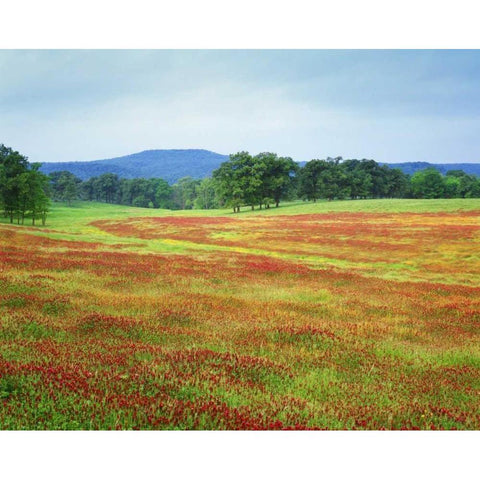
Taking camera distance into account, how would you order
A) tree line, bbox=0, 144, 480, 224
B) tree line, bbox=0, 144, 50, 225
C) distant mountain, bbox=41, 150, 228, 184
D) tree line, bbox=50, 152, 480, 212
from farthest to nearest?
1. distant mountain, bbox=41, 150, 228, 184
2. tree line, bbox=50, 152, 480, 212
3. tree line, bbox=0, 144, 480, 224
4. tree line, bbox=0, 144, 50, 225

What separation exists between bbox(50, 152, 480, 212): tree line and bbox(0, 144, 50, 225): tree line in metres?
37.4

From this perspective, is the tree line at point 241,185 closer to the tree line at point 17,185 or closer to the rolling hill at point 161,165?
the tree line at point 17,185

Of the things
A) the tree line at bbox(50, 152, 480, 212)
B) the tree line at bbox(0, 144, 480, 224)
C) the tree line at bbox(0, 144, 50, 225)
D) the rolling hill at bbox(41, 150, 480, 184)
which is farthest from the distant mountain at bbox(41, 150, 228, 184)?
the tree line at bbox(0, 144, 50, 225)

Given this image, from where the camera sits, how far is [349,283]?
16906 mm

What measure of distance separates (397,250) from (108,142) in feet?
75.3

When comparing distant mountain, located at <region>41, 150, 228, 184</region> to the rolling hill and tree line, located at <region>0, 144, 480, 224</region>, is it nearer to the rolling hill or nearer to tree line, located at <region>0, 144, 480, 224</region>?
the rolling hill

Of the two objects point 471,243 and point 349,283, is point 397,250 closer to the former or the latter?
point 471,243

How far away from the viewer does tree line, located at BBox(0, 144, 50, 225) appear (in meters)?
45.2

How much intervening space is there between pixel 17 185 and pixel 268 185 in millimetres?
54474

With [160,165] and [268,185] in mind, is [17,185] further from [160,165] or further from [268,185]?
[160,165]

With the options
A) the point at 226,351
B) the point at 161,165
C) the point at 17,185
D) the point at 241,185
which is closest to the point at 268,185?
the point at 241,185

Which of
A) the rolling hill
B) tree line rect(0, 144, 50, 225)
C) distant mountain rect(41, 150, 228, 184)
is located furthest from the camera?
distant mountain rect(41, 150, 228, 184)

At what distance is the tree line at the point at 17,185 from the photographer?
45156mm

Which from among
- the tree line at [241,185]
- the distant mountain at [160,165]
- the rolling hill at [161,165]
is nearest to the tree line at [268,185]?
the tree line at [241,185]
